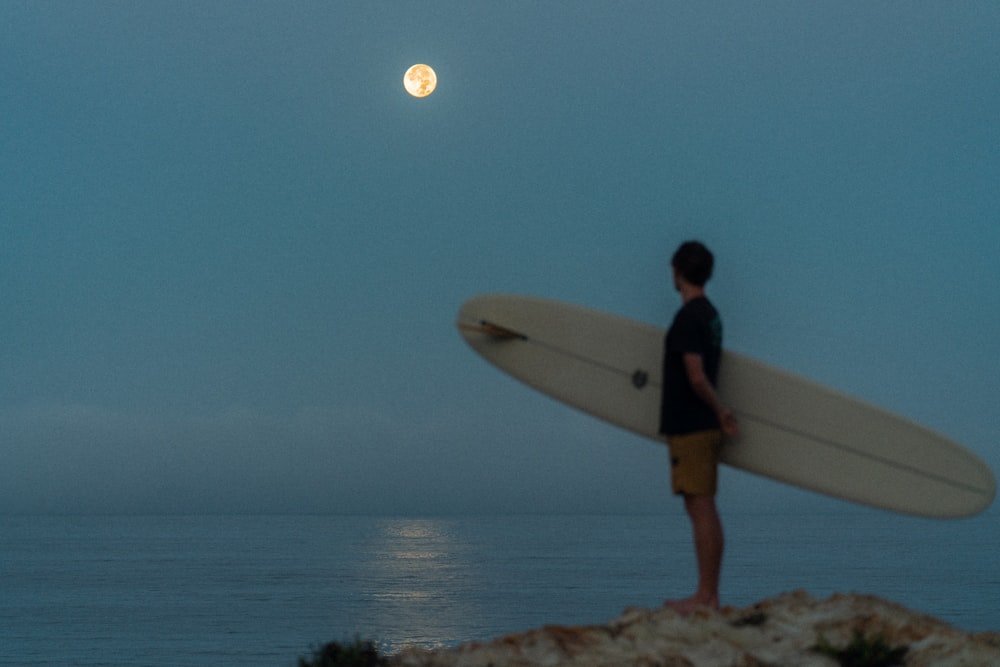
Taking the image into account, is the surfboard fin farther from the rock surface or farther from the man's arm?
the rock surface

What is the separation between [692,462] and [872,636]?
1223 mm

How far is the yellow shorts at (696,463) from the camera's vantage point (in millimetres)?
5559

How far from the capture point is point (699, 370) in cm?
547

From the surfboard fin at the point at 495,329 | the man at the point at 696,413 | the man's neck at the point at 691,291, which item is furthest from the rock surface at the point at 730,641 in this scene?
the surfboard fin at the point at 495,329

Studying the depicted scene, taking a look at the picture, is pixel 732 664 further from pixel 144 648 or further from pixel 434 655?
pixel 144 648

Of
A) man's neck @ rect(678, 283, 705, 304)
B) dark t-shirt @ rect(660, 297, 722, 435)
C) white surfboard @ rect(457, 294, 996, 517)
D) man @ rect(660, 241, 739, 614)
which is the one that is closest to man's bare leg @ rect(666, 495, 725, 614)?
man @ rect(660, 241, 739, 614)

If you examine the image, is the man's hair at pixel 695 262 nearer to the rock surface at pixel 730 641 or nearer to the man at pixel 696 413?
the man at pixel 696 413

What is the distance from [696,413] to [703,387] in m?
0.19

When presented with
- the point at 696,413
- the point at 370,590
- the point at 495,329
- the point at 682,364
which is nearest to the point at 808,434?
the point at 696,413

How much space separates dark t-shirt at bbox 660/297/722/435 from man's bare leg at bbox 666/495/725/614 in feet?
1.40

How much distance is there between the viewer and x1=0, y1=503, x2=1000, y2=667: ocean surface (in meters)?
29.3

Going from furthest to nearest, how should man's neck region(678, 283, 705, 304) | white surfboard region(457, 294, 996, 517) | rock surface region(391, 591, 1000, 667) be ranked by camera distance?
white surfboard region(457, 294, 996, 517) < man's neck region(678, 283, 705, 304) < rock surface region(391, 591, 1000, 667)

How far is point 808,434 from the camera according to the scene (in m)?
6.50

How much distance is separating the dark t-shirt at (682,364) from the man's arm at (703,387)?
0.16ft
